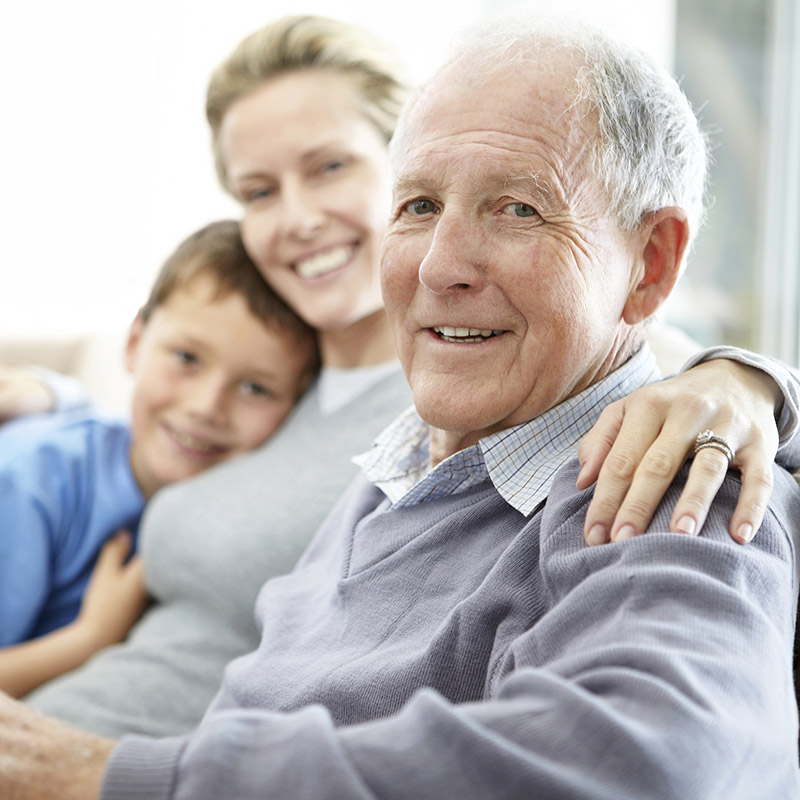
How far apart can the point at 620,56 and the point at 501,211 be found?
0.21 metres

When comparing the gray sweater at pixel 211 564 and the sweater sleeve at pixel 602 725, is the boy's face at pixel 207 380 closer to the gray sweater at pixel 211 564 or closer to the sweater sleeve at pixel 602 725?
the gray sweater at pixel 211 564

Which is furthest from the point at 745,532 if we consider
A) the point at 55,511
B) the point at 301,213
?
the point at 55,511

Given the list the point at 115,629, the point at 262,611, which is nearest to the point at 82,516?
the point at 115,629

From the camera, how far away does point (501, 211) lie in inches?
38.4

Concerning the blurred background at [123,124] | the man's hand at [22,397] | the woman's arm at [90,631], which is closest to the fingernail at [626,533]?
the woman's arm at [90,631]

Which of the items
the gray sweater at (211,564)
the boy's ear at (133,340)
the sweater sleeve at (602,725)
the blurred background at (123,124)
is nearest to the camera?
the sweater sleeve at (602,725)

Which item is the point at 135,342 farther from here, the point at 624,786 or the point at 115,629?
the point at 624,786

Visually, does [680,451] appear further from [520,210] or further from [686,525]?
[520,210]

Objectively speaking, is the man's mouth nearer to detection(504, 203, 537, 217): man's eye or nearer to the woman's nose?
the woman's nose

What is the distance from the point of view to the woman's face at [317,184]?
157cm

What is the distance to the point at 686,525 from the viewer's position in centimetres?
71

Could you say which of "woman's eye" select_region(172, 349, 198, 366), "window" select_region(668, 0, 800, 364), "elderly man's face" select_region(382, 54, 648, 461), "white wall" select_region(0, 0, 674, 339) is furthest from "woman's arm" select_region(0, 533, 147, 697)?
"white wall" select_region(0, 0, 674, 339)

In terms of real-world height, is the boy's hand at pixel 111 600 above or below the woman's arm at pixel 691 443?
below

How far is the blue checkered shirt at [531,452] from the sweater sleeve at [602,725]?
0.23 m
